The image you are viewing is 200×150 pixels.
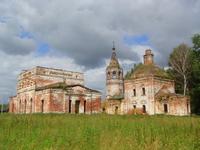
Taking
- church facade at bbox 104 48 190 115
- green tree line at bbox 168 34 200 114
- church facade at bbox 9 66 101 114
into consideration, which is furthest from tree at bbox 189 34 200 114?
church facade at bbox 9 66 101 114

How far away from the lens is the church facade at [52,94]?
114ft

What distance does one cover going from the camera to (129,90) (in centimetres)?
4022

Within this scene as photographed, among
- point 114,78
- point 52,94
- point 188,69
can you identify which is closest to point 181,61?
point 188,69

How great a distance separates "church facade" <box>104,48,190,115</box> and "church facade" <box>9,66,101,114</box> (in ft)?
14.4

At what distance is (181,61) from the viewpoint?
40.7 meters

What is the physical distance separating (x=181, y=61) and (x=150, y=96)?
25.9 ft

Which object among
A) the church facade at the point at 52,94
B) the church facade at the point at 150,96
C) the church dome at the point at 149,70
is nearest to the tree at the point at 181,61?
the church dome at the point at 149,70

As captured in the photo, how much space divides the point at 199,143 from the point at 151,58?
3595 centimetres

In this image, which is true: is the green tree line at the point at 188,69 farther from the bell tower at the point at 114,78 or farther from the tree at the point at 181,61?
the bell tower at the point at 114,78

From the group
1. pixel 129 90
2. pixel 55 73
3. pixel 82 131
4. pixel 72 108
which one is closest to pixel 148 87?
pixel 129 90

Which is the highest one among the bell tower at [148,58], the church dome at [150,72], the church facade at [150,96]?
the bell tower at [148,58]

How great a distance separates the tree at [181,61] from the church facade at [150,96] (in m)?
2.50

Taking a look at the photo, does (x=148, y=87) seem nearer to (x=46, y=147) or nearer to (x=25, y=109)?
(x=25, y=109)

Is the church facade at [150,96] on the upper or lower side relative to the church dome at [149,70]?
lower
